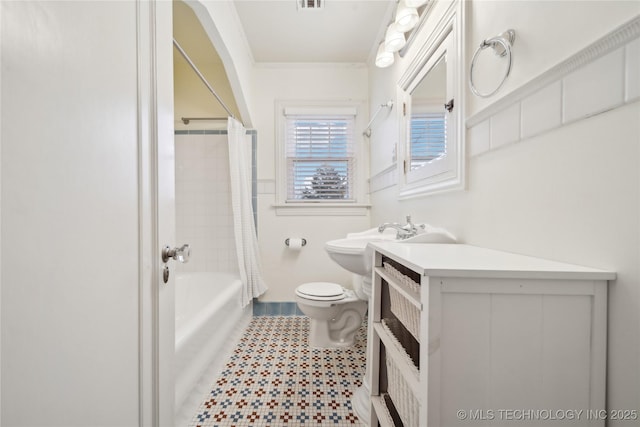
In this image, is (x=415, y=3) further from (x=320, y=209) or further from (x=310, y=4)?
(x=320, y=209)

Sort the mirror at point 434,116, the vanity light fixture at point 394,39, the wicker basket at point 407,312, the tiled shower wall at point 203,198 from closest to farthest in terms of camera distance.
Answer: the wicker basket at point 407,312 < the mirror at point 434,116 < the vanity light fixture at point 394,39 < the tiled shower wall at point 203,198

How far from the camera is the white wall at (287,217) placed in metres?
2.61

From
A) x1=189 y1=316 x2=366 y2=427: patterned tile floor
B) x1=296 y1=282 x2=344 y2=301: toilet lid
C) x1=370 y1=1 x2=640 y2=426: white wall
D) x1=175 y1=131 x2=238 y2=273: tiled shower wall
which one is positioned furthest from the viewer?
x1=175 y1=131 x2=238 y2=273: tiled shower wall

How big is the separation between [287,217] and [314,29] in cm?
153

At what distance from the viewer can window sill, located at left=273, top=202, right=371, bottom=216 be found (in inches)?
103

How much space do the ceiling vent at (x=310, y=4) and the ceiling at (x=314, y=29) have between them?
0.02 meters

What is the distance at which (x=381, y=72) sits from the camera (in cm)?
226

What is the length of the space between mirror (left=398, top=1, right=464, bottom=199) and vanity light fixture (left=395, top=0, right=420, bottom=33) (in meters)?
0.12

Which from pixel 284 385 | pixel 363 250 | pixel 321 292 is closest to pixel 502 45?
pixel 363 250

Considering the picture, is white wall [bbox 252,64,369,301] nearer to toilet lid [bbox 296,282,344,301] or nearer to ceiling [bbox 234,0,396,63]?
ceiling [bbox 234,0,396,63]

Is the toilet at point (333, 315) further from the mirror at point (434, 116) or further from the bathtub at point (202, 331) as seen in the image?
the mirror at point (434, 116)

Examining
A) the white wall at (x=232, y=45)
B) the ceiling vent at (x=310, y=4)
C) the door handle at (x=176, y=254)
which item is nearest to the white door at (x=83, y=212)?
the door handle at (x=176, y=254)

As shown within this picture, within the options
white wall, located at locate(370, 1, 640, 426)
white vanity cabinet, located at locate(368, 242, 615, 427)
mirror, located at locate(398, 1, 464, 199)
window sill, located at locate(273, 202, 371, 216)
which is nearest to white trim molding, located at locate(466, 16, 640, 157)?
white wall, located at locate(370, 1, 640, 426)

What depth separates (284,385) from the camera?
154cm
